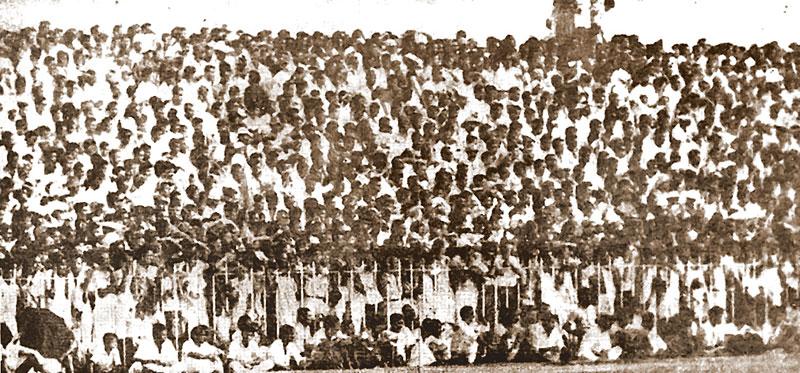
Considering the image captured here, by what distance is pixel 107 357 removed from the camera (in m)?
6.76

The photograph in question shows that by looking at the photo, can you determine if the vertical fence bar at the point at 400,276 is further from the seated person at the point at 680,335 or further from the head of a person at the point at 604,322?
the seated person at the point at 680,335

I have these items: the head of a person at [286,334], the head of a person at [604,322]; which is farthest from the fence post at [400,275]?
the head of a person at [604,322]

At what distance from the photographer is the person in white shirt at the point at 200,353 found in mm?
6801

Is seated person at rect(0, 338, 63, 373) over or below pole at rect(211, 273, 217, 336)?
below

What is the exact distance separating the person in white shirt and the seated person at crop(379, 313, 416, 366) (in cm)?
115

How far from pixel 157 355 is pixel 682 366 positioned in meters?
3.63

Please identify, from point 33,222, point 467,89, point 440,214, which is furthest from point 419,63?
point 33,222

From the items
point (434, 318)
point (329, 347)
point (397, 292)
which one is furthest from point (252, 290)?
point (434, 318)

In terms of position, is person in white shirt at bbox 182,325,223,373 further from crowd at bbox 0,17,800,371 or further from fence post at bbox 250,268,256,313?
fence post at bbox 250,268,256,313

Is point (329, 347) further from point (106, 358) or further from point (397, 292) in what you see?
point (106, 358)

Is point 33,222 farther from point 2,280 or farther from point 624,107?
point 624,107

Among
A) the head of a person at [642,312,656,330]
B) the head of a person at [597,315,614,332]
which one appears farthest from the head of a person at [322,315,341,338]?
the head of a person at [642,312,656,330]

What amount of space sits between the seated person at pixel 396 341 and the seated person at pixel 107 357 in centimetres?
182

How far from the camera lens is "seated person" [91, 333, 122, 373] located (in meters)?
6.75
